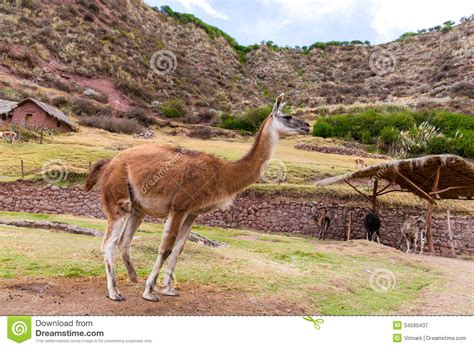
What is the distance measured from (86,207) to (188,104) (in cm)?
4574

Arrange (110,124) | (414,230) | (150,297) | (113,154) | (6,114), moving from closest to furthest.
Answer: (150,297)
(414,230)
(113,154)
(6,114)
(110,124)

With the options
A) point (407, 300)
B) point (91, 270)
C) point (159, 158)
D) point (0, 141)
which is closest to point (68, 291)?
point (91, 270)

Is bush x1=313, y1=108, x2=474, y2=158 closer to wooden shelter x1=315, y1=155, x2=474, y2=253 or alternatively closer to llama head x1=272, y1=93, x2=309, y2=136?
wooden shelter x1=315, y1=155, x2=474, y2=253

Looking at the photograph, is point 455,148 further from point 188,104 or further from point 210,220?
point 188,104

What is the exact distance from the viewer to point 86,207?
20406mm

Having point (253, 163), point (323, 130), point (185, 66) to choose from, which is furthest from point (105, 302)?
point (185, 66)

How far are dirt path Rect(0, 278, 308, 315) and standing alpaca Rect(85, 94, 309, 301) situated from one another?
277 millimetres

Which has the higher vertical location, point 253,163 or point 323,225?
point 253,163

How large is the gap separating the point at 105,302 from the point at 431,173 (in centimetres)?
1617

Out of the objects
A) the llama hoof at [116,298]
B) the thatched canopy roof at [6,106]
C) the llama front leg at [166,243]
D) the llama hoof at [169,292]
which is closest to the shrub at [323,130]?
the thatched canopy roof at [6,106]

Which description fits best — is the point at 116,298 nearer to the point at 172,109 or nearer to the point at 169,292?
the point at 169,292

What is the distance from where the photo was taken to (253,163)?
23.3ft

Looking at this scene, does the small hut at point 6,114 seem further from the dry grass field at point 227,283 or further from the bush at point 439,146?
the bush at point 439,146

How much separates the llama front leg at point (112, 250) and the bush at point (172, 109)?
153ft
